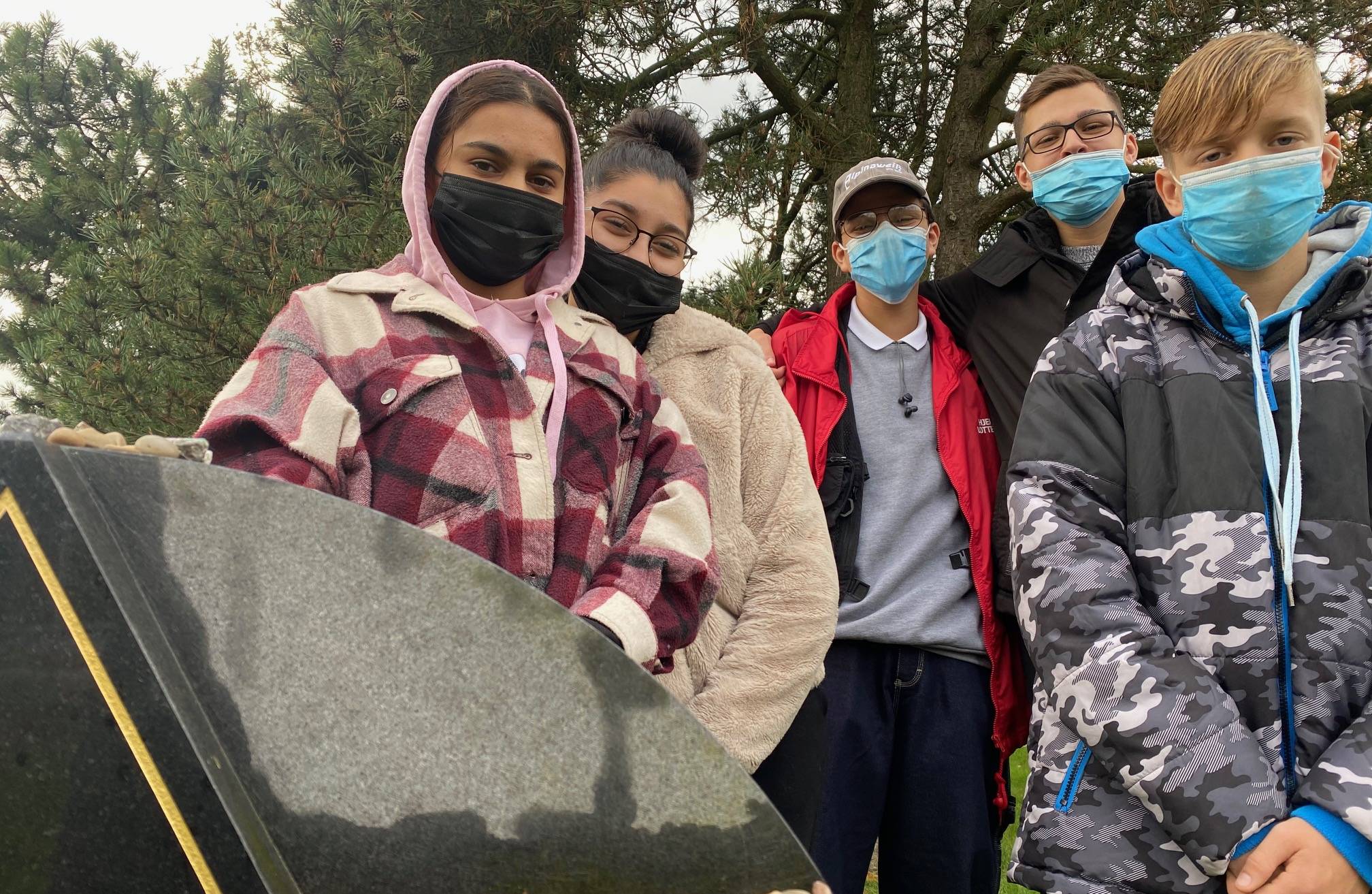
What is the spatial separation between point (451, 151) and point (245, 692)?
1.08 metres

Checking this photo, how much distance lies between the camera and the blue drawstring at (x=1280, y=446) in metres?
1.47

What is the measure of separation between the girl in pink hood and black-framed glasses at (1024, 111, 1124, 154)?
1.48 m

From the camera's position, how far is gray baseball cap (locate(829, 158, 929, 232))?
268 centimetres

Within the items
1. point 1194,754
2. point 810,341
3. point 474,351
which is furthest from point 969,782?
point 474,351

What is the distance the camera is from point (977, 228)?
17.5ft

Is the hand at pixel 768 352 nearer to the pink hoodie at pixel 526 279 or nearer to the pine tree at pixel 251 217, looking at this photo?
the pink hoodie at pixel 526 279

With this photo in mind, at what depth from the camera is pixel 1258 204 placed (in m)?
1.70

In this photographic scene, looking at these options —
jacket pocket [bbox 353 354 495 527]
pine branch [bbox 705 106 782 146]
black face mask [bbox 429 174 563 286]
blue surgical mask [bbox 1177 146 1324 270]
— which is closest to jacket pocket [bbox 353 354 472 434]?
jacket pocket [bbox 353 354 495 527]

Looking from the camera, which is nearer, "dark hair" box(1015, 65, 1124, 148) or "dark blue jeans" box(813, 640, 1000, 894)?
"dark blue jeans" box(813, 640, 1000, 894)

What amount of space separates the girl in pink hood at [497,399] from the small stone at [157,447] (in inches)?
8.4

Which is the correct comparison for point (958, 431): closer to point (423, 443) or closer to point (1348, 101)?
point (423, 443)

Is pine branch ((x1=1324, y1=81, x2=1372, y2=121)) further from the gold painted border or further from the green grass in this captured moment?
the gold painted border

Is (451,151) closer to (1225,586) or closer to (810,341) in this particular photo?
(810,341)

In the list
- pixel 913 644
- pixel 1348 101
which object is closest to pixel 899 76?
→ pixel 1348 101
